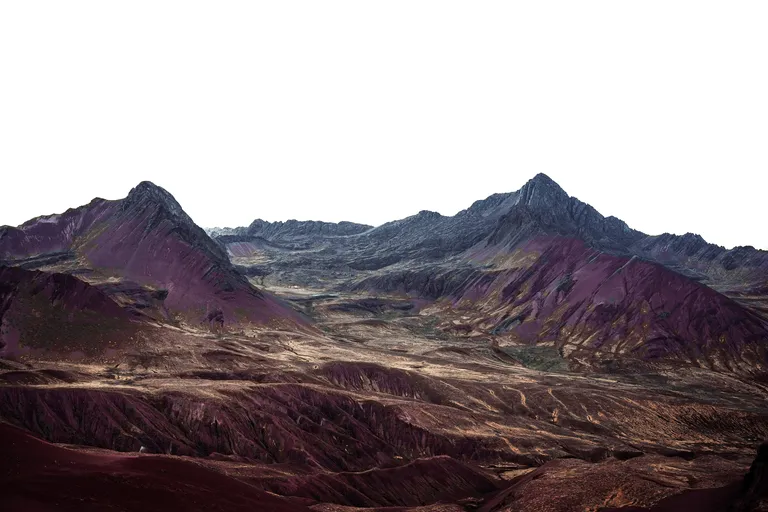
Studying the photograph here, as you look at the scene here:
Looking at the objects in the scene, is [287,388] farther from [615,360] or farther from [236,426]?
[615,360]

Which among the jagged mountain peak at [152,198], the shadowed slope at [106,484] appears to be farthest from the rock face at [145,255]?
the shadowed slope at [106,484]

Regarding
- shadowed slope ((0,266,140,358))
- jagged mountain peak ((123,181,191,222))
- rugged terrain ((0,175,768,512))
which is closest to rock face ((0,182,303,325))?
jagged mountain peak ((123,181,191,222))

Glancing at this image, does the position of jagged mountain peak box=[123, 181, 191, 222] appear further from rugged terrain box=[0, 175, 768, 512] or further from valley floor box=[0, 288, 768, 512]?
valley floor box=[0, 288, 768, 512]

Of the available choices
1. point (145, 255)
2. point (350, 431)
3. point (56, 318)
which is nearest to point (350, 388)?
point (350, 431)

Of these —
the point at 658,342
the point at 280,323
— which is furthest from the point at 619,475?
the point at 280,323

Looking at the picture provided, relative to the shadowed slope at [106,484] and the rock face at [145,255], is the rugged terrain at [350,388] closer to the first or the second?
the shadowed slope at [106,484]

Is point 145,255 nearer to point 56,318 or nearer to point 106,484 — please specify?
point 56,318
